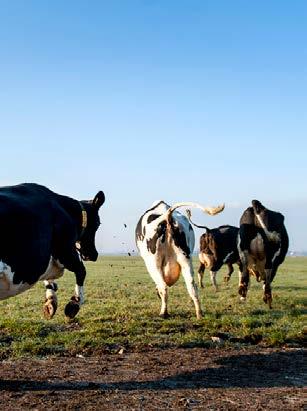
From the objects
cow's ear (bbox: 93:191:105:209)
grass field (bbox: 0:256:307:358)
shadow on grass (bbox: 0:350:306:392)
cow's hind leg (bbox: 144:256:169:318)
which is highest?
cow's ear (bbox: 93:191:105:209)

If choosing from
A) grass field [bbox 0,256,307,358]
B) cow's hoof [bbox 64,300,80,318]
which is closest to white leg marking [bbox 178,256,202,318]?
grass field [bbox 0,256,307,358]

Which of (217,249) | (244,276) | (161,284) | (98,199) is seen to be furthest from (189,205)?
(217,249)

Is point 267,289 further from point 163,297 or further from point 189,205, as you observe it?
point 189,205

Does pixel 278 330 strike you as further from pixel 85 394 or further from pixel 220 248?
pixel 220 248

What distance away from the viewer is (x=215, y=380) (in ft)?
23.9

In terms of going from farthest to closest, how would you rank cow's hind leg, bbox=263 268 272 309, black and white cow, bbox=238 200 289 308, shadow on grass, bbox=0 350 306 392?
1. black and white cow, bbox=238 200 289 308
2. cow's hind leg, bbox=263 268 272 309
3. shadow on grass, bbox=0 350 306 392

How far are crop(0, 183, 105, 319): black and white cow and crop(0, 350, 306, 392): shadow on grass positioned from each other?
1.21 m

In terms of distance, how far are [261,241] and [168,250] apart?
3.41 metres

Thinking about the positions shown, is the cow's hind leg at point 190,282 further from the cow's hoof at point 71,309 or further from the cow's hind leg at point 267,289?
Answer: the cow's hoof at point 71,309

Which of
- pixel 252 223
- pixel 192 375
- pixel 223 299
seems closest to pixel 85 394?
pixel 192 375

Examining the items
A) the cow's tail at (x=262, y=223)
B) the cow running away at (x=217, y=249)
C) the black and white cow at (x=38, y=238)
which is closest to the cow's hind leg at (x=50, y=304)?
the black and white cow at (x=38, y=238)

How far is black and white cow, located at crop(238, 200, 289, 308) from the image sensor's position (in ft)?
51.0

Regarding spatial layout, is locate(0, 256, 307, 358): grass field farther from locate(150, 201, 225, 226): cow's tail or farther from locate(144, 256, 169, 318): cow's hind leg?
locate(150, 201, 225, 226): cow's tail

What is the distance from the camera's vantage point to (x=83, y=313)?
13.8 meters
